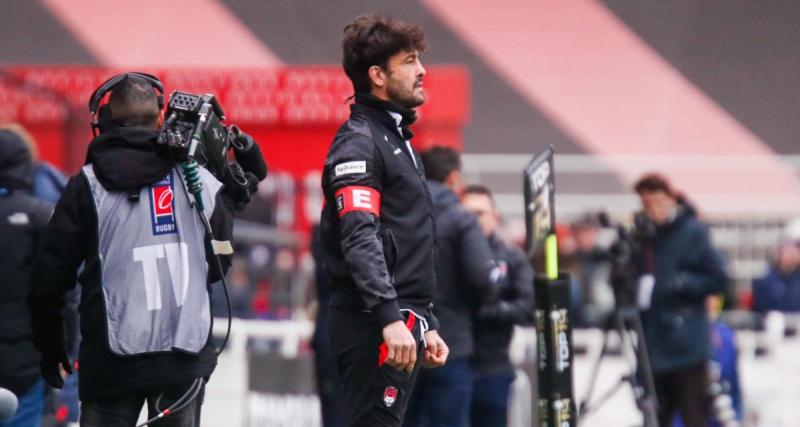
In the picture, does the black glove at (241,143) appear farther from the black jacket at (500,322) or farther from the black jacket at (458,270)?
the black jacket at (500,322)

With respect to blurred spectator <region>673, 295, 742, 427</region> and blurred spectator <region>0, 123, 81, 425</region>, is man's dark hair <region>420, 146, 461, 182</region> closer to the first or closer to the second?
blurred spectator <region>0, 123, 81, 425</region>

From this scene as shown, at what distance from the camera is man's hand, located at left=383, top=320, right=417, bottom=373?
4.33m

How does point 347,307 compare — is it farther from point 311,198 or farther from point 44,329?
point 311,198

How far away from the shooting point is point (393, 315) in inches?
171

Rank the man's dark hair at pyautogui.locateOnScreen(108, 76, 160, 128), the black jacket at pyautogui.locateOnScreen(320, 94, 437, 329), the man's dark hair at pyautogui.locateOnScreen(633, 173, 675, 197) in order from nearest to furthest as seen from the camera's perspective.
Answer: the black jacket at pyautogui.locateOnScreen(320, 94, 437, 329), the man's dark hair at pyautogui.locateOnScreen(108, 76, 160, 128), the man's dark hair at pyautogui.locateOnScreen(633, 173, 675, 197)

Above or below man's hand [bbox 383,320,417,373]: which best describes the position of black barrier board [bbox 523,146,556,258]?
above

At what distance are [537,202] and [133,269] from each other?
2.03 m

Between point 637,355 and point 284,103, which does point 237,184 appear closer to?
point 637,355

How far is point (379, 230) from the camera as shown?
4480 mm

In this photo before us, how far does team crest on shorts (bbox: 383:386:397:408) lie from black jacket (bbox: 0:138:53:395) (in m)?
1.82

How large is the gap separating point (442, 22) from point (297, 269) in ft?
22.4

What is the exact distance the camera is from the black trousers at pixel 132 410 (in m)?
4.43

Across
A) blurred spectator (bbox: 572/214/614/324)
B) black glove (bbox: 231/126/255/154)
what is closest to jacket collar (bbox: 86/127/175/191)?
black glove (bbox: 231/126/255/154)

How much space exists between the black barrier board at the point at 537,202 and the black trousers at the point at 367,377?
1490 millimetres
